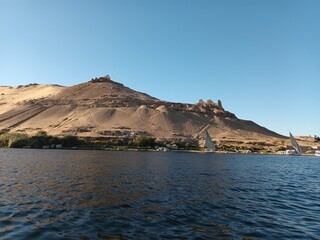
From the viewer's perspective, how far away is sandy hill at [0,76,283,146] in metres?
148

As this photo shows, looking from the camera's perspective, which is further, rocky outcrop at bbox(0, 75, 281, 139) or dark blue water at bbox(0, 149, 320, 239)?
rocky outcrop at bbox(0, 75, 281, 139)

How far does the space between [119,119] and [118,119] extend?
1.78 feet

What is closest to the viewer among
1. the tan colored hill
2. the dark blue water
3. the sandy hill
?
the dark blue water

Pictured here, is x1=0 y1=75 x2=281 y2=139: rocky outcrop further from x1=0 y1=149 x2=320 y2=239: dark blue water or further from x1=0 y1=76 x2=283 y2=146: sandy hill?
x1=0 y1=149 x2=320 y2=239: dark blue water

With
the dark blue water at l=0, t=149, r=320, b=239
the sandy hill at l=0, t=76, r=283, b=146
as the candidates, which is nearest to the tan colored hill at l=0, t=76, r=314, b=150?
the sandy hill at l=0, t=76, r=283, b=146

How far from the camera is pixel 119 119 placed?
16300 centimetres

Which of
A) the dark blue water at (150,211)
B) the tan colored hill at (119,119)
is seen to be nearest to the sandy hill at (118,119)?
the tan colored hill at (119,119)

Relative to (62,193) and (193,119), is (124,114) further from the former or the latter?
(62,193)

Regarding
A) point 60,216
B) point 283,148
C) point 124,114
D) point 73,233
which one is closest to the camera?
point 73,233

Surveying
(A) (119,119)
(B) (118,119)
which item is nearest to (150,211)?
(A) (119,119)

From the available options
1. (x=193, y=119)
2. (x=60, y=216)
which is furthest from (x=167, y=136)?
(x=60, y=216)

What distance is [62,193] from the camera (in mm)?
23625

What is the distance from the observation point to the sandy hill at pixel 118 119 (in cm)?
14775

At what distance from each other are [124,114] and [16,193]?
14712 cm
